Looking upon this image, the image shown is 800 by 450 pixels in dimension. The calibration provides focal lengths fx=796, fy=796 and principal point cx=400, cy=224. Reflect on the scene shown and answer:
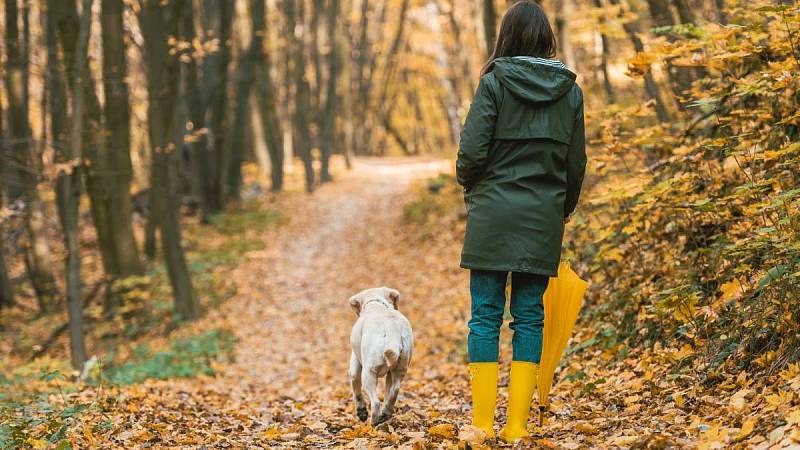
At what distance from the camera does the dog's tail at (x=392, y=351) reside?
17.9ft

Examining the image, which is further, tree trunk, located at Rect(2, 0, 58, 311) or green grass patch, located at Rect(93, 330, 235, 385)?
tree trunk, located at Rect(2, 0, 58, 311)

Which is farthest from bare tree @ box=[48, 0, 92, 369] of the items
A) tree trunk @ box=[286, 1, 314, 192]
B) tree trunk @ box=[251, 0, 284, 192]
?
tree trunk @ box=[286, 1, 314, 192]

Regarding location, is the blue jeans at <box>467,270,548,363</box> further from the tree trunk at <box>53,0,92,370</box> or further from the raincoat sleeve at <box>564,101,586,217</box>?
the tree trunk at <box>53,0,92,370</box>

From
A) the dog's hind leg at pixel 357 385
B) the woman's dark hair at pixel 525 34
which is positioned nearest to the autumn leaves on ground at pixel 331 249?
the dog's hind leg at pixel 357 385

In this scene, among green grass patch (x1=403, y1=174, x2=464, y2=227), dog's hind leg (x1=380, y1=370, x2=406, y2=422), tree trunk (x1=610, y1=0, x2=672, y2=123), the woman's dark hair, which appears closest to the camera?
the woman's dark hair

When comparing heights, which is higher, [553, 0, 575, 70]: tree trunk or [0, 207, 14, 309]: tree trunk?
[553, 0, 575, 70]: tree trunk

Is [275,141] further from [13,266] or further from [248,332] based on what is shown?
[248,332]

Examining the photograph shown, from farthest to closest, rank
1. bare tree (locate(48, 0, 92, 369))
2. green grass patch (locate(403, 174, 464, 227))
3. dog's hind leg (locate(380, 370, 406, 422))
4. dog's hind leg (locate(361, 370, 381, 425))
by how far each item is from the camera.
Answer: green grass patch (locate(403, 174, 464, 227))
bare tree (locate(48, 0, 92, 369))
dog's hind leg (locate(380, 370, 406, 422))
dog's hind leg (locate(361, 370, 381, 425))

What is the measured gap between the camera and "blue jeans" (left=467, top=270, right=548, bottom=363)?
4.62 meters

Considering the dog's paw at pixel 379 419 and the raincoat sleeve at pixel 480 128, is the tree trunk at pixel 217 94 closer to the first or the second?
the dog's paw at pixel 379 419

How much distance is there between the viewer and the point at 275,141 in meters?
25.2

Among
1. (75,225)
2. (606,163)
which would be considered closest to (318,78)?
(75,225)

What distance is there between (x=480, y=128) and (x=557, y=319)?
1.38 m

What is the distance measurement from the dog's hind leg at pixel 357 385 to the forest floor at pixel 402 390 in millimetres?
104
